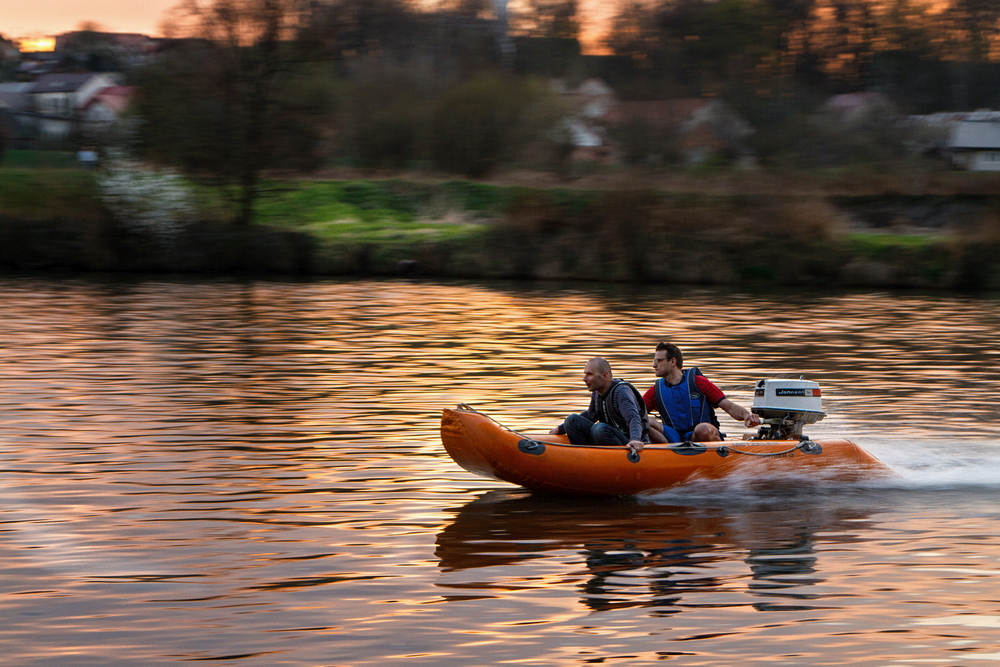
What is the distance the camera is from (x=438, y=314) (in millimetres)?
23516

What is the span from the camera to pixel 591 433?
30.2 feet

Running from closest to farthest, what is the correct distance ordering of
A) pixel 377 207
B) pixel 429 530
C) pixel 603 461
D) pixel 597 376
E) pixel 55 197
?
pixel 429 530
pixel 603 461
pixel 597 376
pixel 55 197
pixel 377 207

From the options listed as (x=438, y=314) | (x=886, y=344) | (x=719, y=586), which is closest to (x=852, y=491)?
(x=719, y=586)

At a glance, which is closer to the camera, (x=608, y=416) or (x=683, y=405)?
(x=608, y=416)

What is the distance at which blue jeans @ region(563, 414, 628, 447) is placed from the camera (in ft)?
29.8

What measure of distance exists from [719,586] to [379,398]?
23.9ft

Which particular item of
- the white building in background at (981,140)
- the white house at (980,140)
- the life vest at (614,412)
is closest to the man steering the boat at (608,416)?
the life vest at (614,412)

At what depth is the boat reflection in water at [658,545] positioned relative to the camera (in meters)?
6.80

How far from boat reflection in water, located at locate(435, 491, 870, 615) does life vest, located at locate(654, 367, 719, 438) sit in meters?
0.71

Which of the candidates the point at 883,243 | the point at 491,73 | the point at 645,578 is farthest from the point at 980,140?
the point at 645,578

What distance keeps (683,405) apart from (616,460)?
0.93 meters

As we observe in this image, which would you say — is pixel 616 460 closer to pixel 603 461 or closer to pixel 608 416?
pixel 603 461

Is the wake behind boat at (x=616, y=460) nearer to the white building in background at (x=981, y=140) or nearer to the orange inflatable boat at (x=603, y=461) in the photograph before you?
the orange inflatable boat at (x=603, y=461)

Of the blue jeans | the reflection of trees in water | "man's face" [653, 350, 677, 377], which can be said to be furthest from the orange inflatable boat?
the reflection of trees in water
